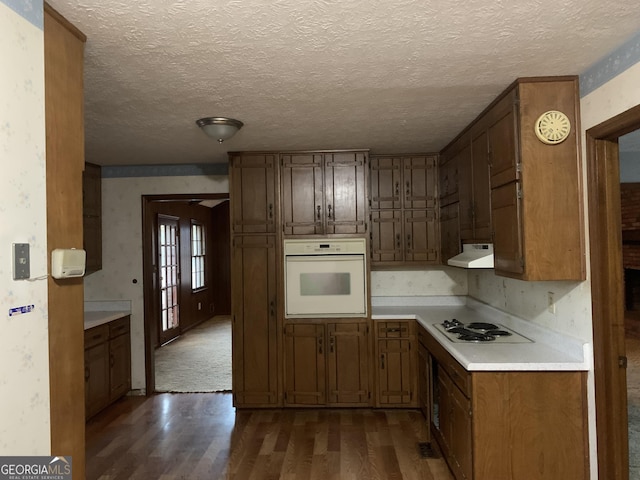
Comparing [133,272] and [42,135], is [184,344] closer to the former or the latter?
[133,272]

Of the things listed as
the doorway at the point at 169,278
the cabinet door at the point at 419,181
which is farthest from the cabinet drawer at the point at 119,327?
the cabinet door at the point at 419,181

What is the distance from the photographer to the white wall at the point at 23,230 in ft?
4.48

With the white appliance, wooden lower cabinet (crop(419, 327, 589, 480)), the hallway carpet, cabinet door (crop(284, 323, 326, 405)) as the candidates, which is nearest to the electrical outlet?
wooden lower cabinet (crop(419, 327, 589, 480))

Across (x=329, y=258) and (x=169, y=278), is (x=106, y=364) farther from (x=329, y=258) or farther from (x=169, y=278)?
(x=169, y=278)

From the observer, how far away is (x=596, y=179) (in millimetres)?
2240

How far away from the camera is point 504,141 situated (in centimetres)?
257

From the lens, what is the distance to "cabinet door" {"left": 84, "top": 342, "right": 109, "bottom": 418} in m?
3.86

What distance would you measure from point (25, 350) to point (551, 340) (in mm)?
2699

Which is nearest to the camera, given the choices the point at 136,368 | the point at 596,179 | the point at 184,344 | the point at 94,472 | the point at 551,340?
the point at 596,179

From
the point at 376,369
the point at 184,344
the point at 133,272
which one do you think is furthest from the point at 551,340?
the point at 184,344

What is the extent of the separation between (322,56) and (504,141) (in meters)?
1.22

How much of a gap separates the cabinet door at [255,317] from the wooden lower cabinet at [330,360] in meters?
0.22

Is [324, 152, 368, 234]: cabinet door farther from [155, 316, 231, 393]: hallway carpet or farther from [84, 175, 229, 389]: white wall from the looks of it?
[155, 316, 231, 393]: hallway carpet

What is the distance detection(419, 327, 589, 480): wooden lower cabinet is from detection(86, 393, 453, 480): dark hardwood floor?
25.5 inches
